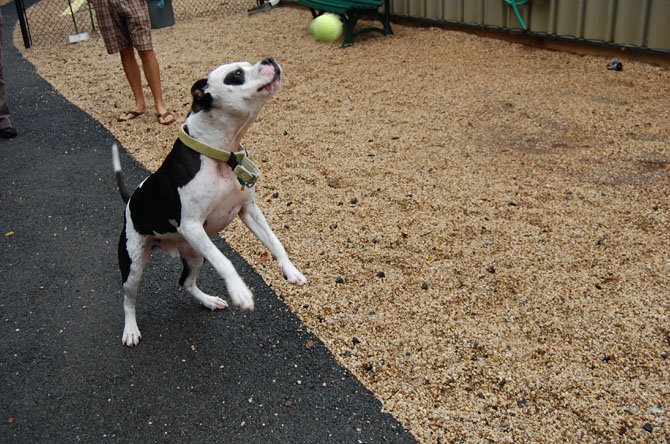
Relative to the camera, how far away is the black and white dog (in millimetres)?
2812

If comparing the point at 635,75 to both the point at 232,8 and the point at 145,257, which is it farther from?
the point at 232,8

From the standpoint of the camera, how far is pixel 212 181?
2.95m

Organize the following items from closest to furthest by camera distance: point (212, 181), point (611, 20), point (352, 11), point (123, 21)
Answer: point (212, 181)
point (123, 21)
point (611, 20)
point (352, 11)

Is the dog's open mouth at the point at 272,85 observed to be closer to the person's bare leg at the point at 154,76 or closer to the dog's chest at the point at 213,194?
the dog's chest at the point at 213,194

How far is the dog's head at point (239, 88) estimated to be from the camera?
9.08 feet

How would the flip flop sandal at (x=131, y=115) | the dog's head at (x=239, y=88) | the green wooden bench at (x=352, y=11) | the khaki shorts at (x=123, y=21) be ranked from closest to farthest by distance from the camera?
the dog's head at (x=239, y=88) < the khaki shorts at (x=123, y=21) < the flip flop sandal at (x=131, y=115) < the green wooden bench at (x=352, y=11)

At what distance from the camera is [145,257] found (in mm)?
3414

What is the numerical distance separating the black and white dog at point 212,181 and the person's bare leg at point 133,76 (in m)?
4.04

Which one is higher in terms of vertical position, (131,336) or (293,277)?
(293,277)

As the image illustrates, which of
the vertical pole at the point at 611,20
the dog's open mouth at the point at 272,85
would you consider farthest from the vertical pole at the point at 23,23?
the dog's open mouth at the point at 272,85

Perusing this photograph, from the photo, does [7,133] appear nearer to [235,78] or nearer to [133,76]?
[133,76]

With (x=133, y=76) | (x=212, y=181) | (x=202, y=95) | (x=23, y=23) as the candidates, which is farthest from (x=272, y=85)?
(x=23, y=23)

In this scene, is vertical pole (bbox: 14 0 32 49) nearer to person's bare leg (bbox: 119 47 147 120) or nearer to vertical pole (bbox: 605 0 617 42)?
person's bare leg (bbox: 119 47 147 120)

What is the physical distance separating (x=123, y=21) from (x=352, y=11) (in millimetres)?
3828
